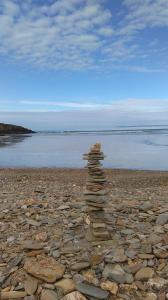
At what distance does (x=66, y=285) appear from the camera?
6473mm

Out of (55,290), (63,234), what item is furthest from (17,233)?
(55,290)

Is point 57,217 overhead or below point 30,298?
overhead

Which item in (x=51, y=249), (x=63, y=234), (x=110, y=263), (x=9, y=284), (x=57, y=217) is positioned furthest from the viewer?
(x=57, y=217)

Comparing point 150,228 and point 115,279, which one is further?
point 150,228

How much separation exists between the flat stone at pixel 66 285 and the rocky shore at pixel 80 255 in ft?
0.03

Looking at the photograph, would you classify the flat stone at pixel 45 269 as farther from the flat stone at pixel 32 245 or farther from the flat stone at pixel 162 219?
the flat stone at pixel 162 219

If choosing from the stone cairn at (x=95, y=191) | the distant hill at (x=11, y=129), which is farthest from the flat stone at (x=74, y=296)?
the distant hill at (x=11, y=129)

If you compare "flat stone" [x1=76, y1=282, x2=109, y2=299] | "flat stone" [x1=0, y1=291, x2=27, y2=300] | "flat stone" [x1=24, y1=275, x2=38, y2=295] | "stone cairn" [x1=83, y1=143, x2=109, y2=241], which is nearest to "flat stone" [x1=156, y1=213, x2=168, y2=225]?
"stone cairn" [x1=83, y1=143, x2=109, y2=241]

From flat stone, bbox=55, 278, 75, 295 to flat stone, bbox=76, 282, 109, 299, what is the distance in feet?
0.34

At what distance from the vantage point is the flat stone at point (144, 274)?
6.64 meters

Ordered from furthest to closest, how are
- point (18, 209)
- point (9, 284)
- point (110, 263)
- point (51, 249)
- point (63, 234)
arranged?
point (18, 209)
point (63, 234)
point (51, 249)
point (110, 263)
point (9, 284)

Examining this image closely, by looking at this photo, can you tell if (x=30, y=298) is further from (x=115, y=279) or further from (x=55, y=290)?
(x=115, y=279)

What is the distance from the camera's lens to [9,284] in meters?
6.64

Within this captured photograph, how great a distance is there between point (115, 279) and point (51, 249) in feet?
5.32
